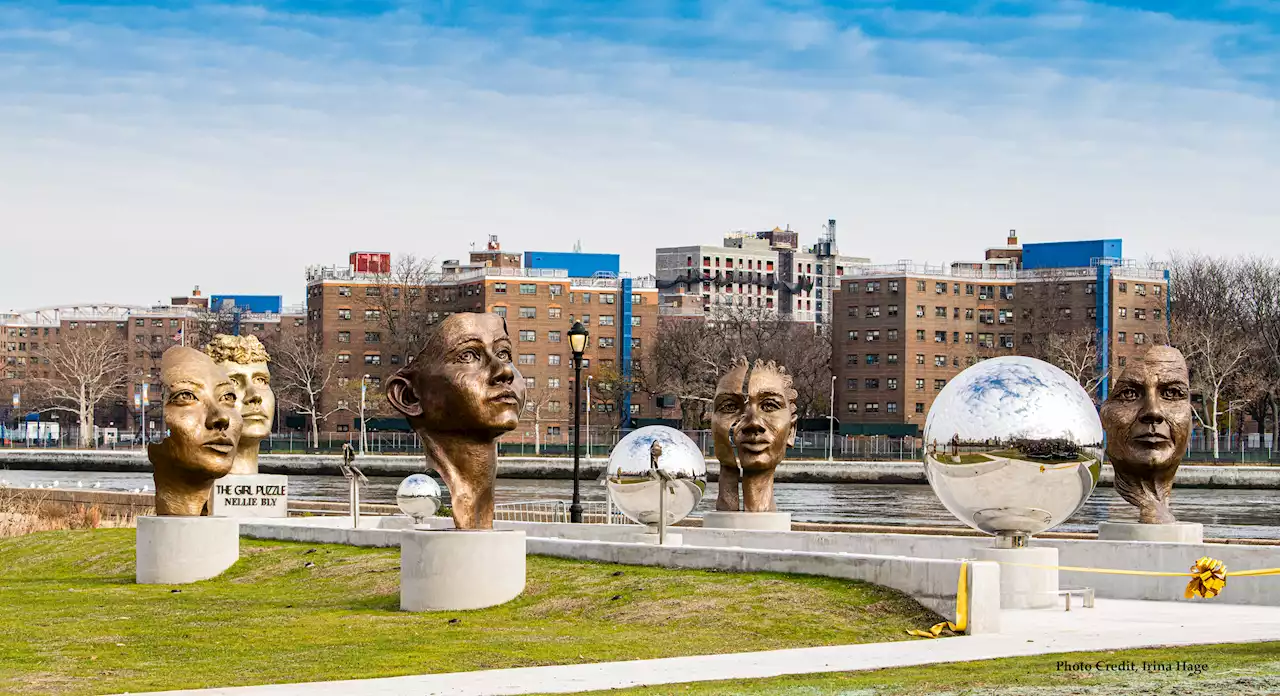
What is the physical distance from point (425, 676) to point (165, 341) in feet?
617

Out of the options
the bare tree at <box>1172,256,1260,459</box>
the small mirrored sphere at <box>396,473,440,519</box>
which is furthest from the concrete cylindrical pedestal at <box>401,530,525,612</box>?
the bare tree at <box>1172,256,1260,459</box>

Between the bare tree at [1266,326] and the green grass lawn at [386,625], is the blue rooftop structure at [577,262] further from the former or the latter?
the green grass lawn at [386,625]

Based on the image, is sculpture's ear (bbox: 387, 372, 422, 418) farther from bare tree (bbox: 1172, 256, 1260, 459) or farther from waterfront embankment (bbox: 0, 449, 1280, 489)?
bare tree (bbox: 1172, 256, 1260, 459)

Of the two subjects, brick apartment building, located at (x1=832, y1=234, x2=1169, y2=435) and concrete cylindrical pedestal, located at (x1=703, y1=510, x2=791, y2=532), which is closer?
concrete cylindrical pedestal, located at (x1=703, y1=510, x2=791, y2=532)

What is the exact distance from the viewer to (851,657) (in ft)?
55.7

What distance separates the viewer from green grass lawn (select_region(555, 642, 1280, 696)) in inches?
562

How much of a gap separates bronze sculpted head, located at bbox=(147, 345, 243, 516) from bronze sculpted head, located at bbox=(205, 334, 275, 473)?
1027cm

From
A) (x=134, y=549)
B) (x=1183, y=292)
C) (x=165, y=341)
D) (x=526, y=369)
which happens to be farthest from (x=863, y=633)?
(x=165, y=341)

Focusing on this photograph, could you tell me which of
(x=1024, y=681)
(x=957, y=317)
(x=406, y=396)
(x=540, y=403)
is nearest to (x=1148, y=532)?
(x=406, y=396)

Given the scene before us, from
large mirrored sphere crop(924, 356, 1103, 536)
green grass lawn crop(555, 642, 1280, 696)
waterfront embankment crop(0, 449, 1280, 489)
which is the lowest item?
waterfront embankment crop(0, 449, 1280, 489)

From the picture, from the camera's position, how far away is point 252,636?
19.9m

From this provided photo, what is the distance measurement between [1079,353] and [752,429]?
342 feet

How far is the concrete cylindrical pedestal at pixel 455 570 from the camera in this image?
2191 centimetres

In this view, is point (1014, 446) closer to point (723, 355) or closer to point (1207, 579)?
point (1207, 579)
